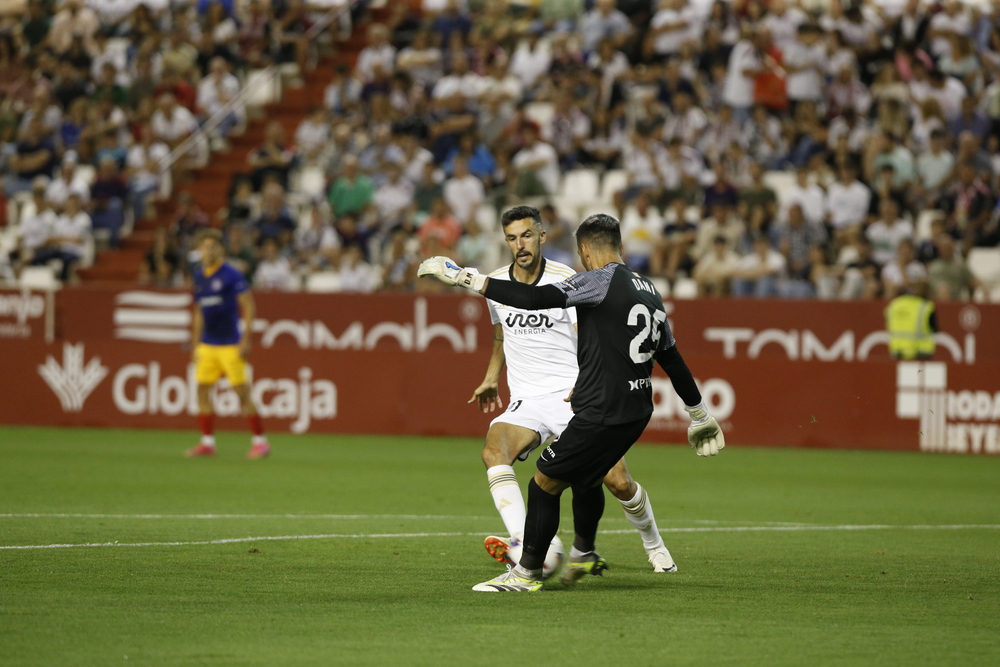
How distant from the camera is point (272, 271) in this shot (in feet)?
76.6

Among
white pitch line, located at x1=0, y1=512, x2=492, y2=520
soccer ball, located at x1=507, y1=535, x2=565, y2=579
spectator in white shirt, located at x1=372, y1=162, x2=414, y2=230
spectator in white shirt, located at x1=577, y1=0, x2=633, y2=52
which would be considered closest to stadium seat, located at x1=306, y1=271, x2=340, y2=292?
spectator in white shirt, located at x1=372, y1=162, x2=414, y2=230

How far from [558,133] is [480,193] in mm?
1706

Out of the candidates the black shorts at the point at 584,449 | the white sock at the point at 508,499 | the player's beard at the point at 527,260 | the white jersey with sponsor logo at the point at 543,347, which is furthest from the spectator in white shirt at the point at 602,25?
the black shorts at the point at 584,449

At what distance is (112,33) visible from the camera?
29891mm

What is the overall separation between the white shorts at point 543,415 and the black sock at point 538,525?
116cm

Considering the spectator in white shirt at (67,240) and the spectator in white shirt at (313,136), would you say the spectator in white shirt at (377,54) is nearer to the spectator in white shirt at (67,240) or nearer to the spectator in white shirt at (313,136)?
the spectator in white shirt at (313,136)

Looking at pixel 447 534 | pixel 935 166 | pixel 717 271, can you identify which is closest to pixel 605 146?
pixel 717 271

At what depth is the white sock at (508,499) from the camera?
873cm

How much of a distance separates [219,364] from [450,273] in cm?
1005

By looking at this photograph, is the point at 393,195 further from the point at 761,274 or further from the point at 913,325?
the point at 913,325

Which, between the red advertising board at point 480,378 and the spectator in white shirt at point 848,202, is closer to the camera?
the red advertising board at point 480,378

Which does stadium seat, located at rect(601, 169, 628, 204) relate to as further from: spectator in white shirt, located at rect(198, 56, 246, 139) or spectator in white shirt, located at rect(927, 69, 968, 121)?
spectator in white shirt, located at rect(198, 56, 246, 139)

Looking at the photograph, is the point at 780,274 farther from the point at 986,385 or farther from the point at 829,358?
the point at 986,385

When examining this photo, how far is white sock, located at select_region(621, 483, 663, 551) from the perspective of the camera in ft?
29.3
